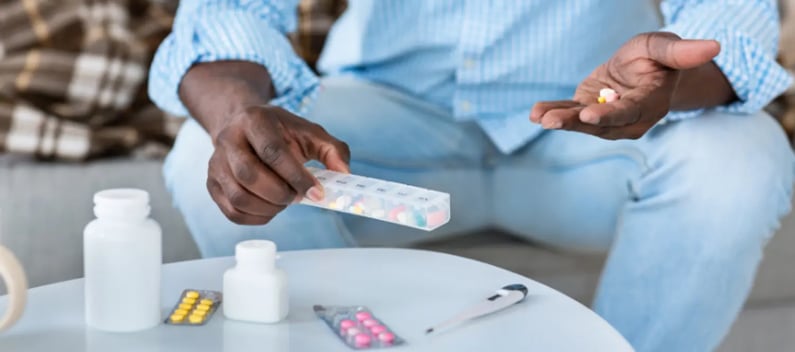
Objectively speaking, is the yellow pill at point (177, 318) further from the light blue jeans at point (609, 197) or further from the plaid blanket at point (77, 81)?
the plaid blanket at point (77, 81)

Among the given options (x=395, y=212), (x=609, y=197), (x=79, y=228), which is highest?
(x=395, y=212)

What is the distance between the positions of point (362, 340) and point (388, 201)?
0.32 ft

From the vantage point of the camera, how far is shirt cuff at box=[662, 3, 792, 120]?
1.00 meters

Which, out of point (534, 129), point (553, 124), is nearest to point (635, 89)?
point (553, 124)

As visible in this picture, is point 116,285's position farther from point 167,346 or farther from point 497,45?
point 497,45

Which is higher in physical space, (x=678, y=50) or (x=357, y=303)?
A: (x=678, y=50)

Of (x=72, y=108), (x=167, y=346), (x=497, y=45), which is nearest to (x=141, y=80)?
(x=72, y=108)

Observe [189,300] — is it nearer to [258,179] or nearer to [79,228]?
[258,179]

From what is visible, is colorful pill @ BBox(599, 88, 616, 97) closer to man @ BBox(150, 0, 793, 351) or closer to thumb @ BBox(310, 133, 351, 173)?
man @ BBox(150, 0, 793, 351)

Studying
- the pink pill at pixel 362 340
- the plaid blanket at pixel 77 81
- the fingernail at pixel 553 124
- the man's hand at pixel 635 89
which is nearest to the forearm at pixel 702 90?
the man's hand at pixel 635 89

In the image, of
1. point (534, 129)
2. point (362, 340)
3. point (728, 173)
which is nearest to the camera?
point (362, 340)

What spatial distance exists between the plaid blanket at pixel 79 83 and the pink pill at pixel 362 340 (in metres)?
0.79

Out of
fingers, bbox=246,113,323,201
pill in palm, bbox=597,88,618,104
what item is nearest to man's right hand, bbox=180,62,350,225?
fingers, bbox=246,113,323,201

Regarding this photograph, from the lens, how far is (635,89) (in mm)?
848
